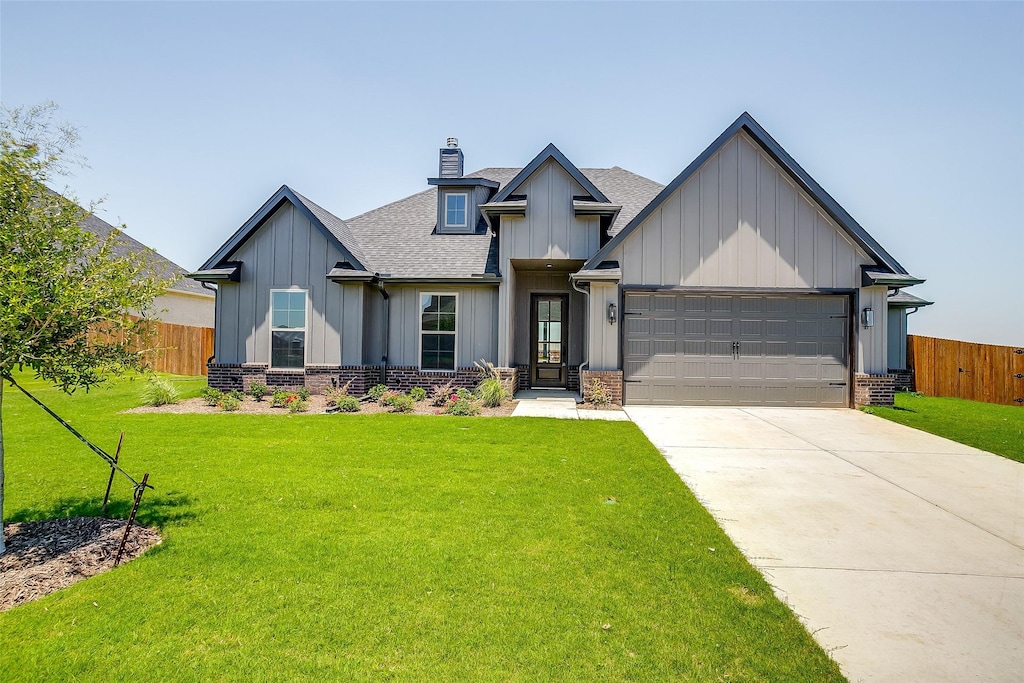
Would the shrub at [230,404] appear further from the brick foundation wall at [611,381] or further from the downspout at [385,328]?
the brick foundation wall at [611,381]

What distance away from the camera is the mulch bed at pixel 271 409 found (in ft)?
34.3

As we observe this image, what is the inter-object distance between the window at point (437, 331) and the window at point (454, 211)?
2.77m

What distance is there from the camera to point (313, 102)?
10.9m

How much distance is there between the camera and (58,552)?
3754mm

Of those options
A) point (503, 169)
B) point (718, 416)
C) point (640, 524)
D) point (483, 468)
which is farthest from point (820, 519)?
point (503, 169)

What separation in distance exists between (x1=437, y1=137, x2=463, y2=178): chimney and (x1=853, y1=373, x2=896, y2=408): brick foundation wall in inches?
483

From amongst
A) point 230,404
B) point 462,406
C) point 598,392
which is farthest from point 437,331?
point 230,404

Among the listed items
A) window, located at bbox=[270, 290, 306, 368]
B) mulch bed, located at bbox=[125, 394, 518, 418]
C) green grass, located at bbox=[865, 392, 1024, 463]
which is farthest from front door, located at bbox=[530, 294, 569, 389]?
green grass, located at bbox=[865, 392, 1024, 463]

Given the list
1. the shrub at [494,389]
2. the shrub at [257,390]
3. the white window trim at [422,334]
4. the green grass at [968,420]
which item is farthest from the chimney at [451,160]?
the green grass at [968,420]

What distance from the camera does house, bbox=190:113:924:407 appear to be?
1127 cm

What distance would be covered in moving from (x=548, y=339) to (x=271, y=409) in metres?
7.28

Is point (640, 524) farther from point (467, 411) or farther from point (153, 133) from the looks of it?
point (153, 133)

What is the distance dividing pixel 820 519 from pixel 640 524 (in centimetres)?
175

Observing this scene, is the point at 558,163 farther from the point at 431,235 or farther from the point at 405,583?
the point at 405,583
